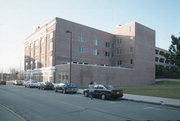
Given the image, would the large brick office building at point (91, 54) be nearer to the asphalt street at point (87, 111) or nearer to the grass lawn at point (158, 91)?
the grass lawn at point (158, 91)

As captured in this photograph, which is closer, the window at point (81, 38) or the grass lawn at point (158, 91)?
the grass lawn at point (158, 91)

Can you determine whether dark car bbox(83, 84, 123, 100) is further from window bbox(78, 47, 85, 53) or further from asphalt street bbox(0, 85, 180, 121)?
window bbox(78, 47, 85, 53)

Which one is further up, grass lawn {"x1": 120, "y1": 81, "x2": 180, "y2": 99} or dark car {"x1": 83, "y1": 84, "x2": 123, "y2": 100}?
dark car {"x1": 83, "y1": 84, "x2": 123, "y2": 100}

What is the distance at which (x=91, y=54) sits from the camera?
179 feet

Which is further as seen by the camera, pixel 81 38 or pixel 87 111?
pixel 81 38

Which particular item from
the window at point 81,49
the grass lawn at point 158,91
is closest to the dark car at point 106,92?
the grass lawn at point 158,91

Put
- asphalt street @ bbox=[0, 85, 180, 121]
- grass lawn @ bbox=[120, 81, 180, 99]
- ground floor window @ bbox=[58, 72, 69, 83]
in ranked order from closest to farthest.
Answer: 1. asphalt street @ bbox=[0, 85, 180, 121]
2. grass lawn @ bbox=[120, 81, 180, 99]
3. ground floor window @ bbox=[58, 72, 69, 83]

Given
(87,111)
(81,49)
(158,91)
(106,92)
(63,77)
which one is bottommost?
(158,91)

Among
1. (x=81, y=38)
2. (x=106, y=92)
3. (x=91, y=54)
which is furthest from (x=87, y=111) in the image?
(x=91, y=54)

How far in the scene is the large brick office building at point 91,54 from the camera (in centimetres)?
4381

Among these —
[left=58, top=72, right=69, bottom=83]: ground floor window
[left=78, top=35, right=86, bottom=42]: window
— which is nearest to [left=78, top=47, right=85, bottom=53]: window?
[left=78, top=35, right=86, bottom=42]: window

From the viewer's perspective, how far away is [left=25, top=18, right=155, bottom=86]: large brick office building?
43812 mm

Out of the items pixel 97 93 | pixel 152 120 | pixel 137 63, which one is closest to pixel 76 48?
pixel 137 63

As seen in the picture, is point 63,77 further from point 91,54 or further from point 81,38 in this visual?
point 91,54
